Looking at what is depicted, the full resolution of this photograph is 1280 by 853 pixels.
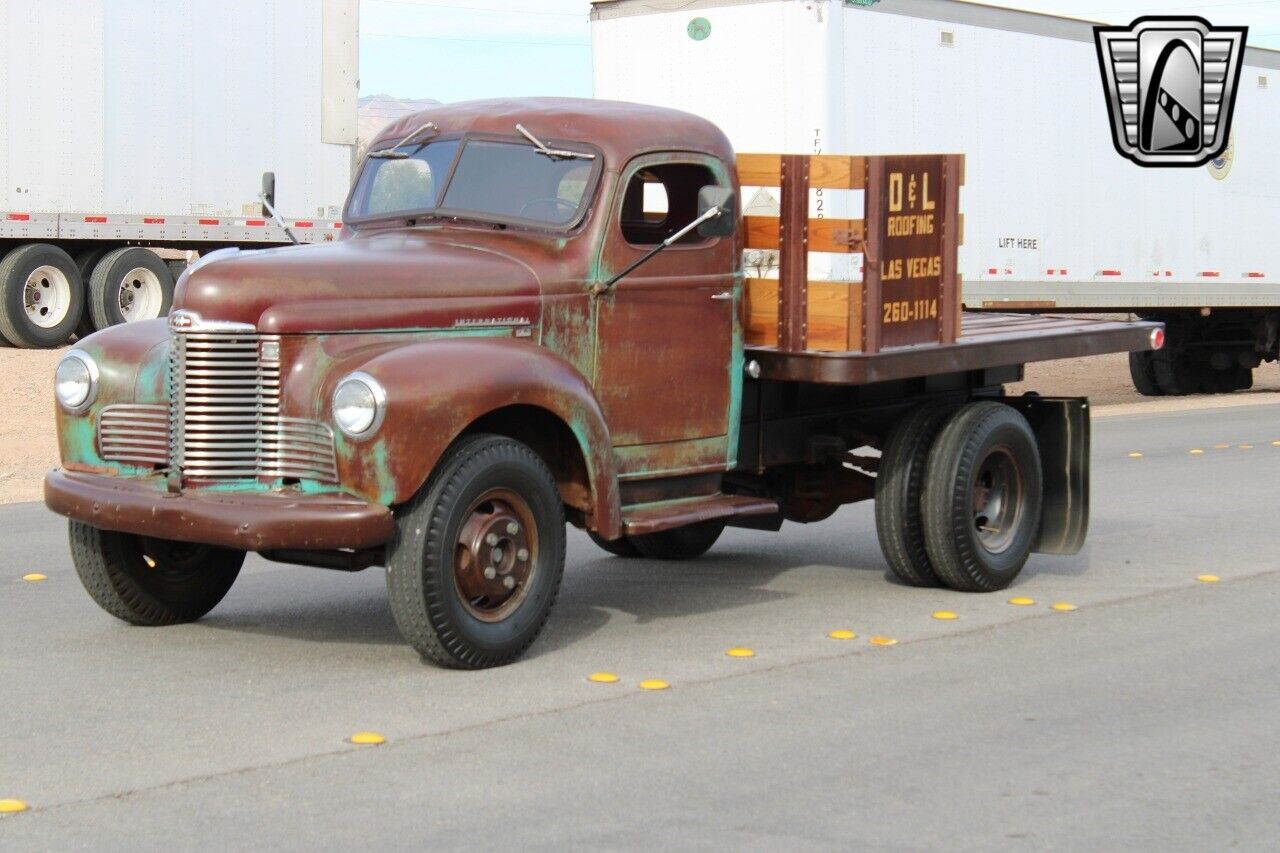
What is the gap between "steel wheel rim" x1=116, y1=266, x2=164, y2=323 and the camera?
75.3 feet

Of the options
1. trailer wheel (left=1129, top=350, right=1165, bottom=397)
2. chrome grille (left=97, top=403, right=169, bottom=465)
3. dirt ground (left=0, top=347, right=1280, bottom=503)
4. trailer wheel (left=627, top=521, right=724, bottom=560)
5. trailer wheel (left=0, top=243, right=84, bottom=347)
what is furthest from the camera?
trailer wheel (left=1129, top=350, right=1165, bottom=397)

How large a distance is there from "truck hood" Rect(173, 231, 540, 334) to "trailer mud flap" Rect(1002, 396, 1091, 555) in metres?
3.27

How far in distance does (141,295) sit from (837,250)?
54.1 feet

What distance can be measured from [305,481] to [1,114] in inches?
641

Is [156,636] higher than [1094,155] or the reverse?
the reverse

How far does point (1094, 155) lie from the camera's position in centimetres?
2166

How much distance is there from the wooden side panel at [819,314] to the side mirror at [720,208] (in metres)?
0.36

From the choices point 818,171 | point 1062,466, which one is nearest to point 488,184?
point 818,171

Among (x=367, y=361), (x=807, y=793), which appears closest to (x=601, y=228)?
(x=367, y=361)

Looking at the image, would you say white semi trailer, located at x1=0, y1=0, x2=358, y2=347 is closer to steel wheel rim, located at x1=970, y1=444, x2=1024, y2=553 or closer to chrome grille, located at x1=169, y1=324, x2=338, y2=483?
steel wheel rim, located at x1=970, y1=444, x2=1024, y2=553

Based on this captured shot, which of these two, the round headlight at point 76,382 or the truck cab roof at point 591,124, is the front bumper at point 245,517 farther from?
the truck cab roof at point 591,124

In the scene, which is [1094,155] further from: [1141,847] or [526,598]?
[1141,847]

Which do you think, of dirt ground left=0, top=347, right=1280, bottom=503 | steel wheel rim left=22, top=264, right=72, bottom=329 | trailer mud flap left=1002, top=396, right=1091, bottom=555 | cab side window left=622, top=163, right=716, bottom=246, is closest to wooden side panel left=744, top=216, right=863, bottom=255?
cab side window left=622, top=163, right=716, bottom=246

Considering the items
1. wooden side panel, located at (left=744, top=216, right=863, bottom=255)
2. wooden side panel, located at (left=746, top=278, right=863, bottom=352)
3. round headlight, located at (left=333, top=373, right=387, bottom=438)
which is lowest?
round headlight, located at (left=333, top=373, right=387, bottom=438)
